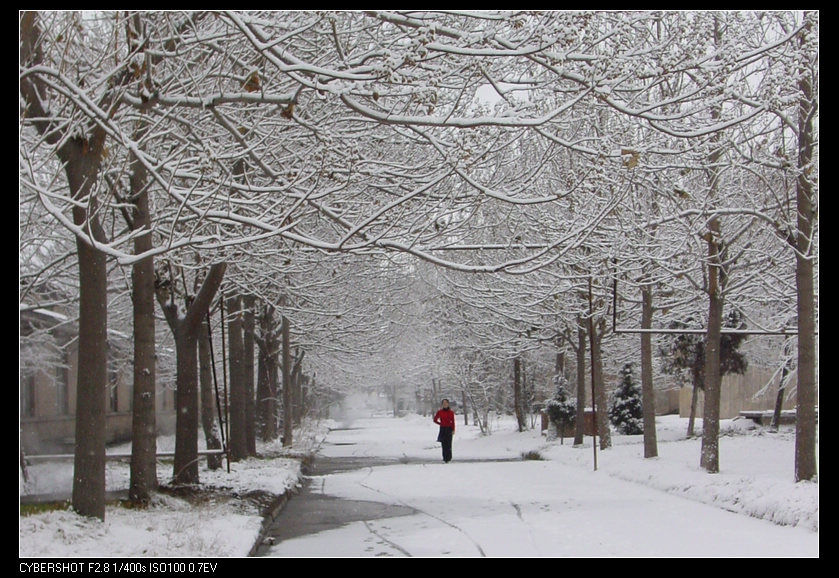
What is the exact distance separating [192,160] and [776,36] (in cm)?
969

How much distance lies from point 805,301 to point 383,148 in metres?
6.27

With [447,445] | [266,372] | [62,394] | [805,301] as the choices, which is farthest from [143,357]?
[62,394]

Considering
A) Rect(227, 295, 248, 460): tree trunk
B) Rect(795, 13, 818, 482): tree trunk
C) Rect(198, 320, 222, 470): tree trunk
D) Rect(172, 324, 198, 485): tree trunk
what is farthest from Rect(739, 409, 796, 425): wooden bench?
Rect(172, 324, 198, 485): tree trunk

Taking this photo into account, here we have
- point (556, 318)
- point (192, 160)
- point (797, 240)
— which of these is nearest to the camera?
point (192, 160)

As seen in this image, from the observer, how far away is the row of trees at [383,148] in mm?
7746

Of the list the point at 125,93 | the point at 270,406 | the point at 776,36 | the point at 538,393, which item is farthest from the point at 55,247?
the point at 538,393

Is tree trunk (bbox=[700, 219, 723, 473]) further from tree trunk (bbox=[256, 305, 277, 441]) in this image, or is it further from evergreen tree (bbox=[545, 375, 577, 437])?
tree trunk (bbox=[256, 305, 277, 441])

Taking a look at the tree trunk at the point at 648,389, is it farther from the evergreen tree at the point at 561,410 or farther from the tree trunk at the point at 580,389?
the evergreen tree at the point at 561,410

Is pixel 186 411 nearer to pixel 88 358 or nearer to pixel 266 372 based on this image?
pixel 88 358

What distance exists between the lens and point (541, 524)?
11.2 metres

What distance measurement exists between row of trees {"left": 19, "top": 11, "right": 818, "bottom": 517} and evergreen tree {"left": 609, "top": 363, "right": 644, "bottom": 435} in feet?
36.3

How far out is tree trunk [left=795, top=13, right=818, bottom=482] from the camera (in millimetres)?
12922
